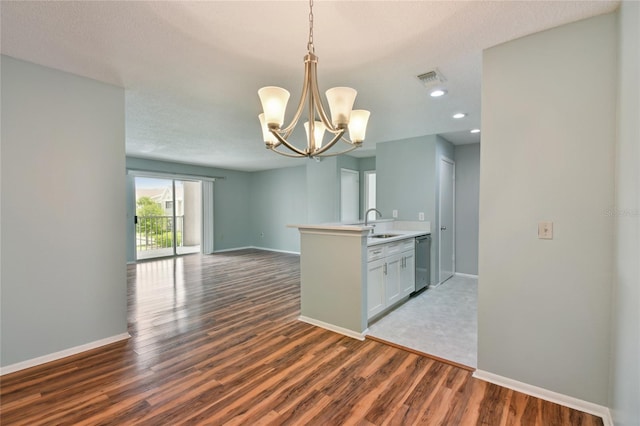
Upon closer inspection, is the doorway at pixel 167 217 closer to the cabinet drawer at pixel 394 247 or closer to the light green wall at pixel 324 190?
the light green wall at pixel 324 190

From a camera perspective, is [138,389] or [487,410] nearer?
[487,410]

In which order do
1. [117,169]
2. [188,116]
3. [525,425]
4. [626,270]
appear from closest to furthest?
[626,270]
[525,425]
[117,169]
[188,116]

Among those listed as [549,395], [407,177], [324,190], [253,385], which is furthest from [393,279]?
[324,190]

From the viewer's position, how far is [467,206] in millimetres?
5180

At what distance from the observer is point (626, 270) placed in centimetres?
146

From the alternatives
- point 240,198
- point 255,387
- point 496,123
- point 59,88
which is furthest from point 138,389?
point 240,198

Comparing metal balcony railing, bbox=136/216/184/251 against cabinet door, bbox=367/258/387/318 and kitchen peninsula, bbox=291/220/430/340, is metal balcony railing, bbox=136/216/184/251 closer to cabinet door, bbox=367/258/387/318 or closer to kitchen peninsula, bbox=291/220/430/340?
kitchen peninsula, bbox=291/220/430/340

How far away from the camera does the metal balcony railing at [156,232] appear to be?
6.90m

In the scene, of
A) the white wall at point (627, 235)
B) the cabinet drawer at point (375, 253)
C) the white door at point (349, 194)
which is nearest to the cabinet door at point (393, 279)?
the cabinet drawer at point (375, 253)

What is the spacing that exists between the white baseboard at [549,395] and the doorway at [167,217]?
722cm

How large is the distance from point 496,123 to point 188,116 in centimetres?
330

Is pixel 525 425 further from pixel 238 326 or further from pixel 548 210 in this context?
pixel 238 326

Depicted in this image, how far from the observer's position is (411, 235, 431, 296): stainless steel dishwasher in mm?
4094

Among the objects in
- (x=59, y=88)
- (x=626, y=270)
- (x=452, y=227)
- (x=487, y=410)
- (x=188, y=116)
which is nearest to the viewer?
(x=626, y=270)
